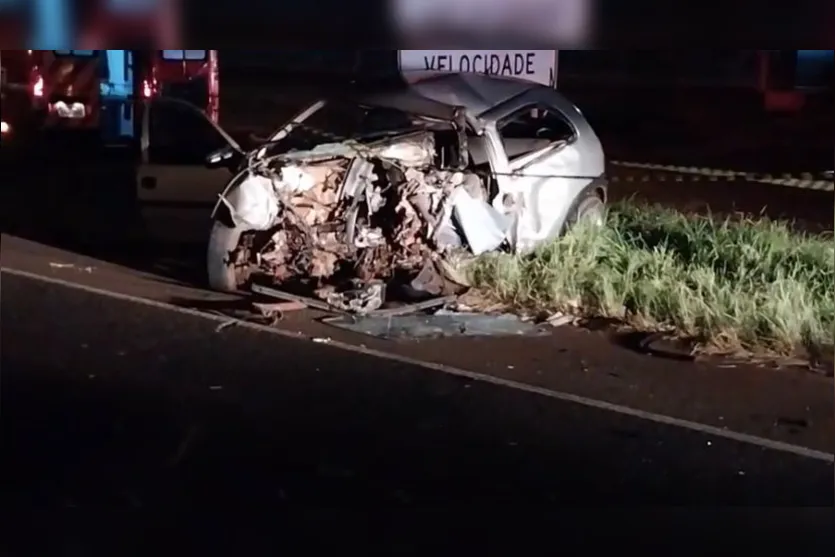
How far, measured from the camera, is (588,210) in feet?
7.25

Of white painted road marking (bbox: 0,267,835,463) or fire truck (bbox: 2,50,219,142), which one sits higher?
fire truck (bbox: 2,50,219,142)

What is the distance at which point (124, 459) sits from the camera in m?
2.19

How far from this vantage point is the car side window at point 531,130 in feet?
7.22

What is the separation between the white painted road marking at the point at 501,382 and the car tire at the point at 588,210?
0.31 metres

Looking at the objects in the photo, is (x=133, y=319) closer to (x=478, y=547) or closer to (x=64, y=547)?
(x=64, y=547)

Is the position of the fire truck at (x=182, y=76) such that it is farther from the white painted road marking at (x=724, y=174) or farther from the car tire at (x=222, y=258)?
the white painted road marking at (x=724, y=174)

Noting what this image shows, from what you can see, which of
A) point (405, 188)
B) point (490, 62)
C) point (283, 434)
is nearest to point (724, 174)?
point (490, 62)

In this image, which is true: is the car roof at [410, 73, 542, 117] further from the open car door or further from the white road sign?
the open car door

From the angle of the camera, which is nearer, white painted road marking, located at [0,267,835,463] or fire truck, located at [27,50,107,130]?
white painted road marking, located at [0,267,835,463]

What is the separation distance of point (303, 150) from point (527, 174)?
0.43m

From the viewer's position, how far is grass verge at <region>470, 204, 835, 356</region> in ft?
6.89

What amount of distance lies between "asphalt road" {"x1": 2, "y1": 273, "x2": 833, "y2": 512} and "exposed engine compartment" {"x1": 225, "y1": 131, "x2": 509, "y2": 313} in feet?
0.50

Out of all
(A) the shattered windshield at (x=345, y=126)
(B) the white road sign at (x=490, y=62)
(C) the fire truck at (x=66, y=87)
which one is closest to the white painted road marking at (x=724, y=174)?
(B) the white road sign at (x=490, y=62)

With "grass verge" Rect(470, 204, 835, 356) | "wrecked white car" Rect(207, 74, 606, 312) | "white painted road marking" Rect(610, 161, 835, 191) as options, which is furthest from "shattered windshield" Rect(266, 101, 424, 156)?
"white painted road marking" Rect(610, 161, 835, 191)
